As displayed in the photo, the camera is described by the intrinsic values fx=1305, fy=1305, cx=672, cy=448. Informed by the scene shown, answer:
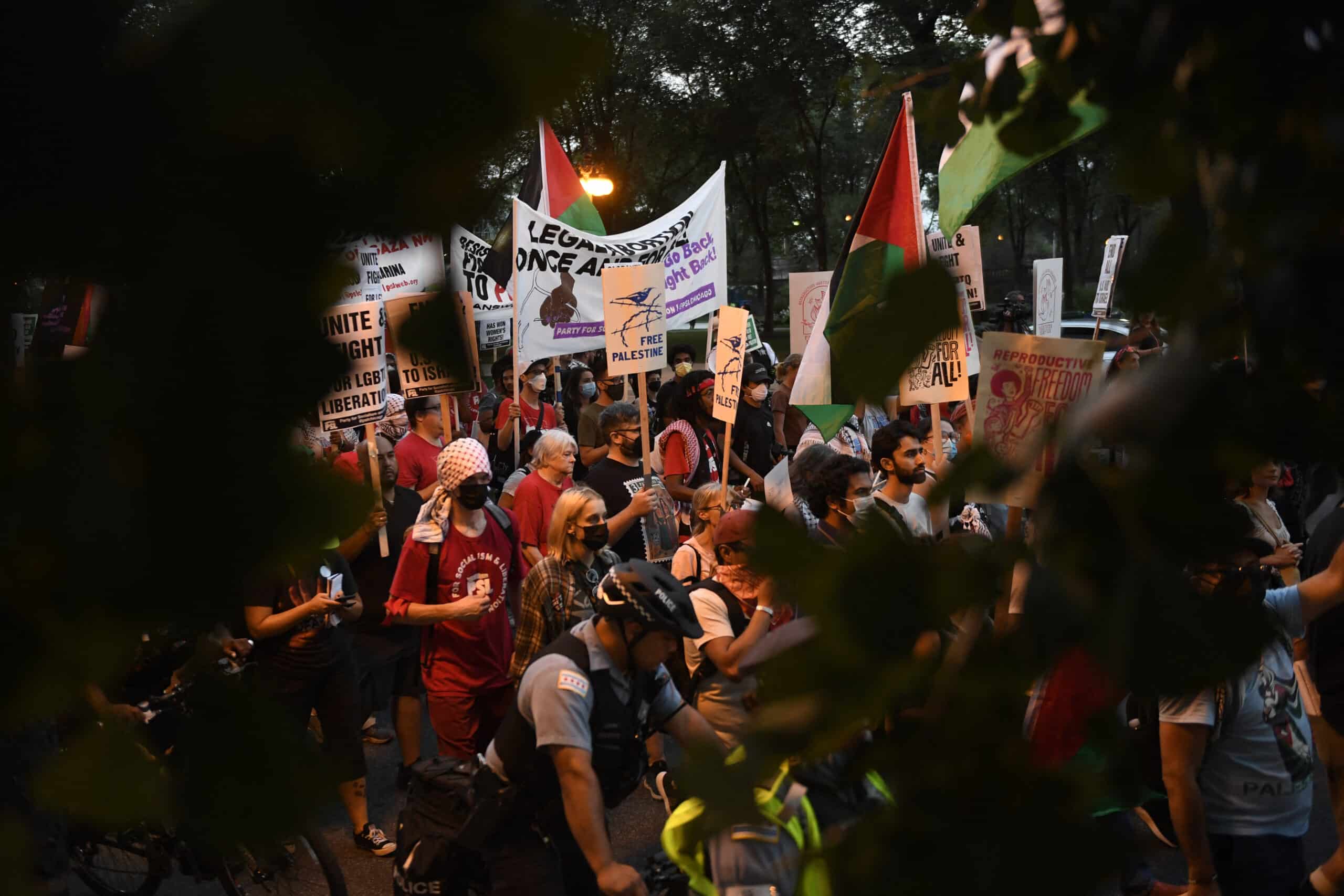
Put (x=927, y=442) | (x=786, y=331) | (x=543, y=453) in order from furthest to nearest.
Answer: (x=786, y=331), (x=927, y=442), (x=543, y=453)

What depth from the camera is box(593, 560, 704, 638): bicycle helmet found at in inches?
154

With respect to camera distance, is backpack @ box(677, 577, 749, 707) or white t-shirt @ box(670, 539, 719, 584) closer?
backpack @ box(677, 577, 749, 707)

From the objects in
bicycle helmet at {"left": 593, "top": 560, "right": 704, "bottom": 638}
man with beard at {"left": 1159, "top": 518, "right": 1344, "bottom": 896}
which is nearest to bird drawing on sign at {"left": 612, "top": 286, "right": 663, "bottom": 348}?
bicycle helmet at {"left": 593, "top": 560, "right": 704, "bottom": 638}

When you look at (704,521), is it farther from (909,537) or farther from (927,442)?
(909,537)

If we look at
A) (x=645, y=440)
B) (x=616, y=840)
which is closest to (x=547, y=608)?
(x=616, y=840)

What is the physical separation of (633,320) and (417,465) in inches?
63.1

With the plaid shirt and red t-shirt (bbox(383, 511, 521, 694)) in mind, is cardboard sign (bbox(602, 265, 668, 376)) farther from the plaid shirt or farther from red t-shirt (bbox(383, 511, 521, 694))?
the plaid shirt

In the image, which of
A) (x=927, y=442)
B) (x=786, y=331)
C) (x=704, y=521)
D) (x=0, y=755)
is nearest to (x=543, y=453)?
(x=704, y=521)

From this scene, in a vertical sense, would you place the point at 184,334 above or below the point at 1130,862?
above

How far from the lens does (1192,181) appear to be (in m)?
1.13

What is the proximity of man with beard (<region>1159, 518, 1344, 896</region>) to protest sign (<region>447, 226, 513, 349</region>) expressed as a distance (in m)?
6.67

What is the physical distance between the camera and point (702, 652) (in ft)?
16.3

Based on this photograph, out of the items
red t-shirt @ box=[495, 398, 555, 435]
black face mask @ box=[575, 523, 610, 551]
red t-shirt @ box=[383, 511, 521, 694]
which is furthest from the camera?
red t-shirt @ box=[495, 398, 555, 435]

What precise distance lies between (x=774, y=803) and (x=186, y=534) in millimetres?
530
